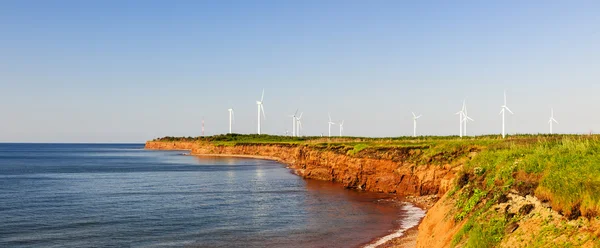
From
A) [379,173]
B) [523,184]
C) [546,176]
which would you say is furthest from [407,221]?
[379,173]

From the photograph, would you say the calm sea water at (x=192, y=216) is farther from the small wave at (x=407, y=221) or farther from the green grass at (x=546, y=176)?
the green grass at (x=546, y=176)

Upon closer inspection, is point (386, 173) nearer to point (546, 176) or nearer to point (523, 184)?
point (523, 184)

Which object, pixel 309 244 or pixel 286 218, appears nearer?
pixel 309 244

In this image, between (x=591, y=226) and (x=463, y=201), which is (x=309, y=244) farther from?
(x=591, y=226)

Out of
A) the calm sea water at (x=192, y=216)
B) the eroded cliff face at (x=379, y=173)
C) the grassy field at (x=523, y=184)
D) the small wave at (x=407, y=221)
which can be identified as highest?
the grassy field at (x=523, y=184)

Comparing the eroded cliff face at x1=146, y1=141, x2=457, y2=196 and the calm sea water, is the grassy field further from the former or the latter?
the eroded cliff face at x1=146, y1=141, x2=457, y2=196

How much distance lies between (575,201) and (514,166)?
6216 mm

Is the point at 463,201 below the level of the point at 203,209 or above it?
above

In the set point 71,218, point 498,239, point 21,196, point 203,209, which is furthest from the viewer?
point 21,196

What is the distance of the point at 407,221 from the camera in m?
37.7

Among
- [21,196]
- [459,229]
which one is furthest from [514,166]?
[21,196]

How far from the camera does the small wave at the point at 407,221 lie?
30612mm

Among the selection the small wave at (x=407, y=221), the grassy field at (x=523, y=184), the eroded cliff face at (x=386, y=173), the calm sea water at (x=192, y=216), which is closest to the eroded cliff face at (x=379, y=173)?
the eroded cliff face at (x=386, y=173)

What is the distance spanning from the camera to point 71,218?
39.6 meters
